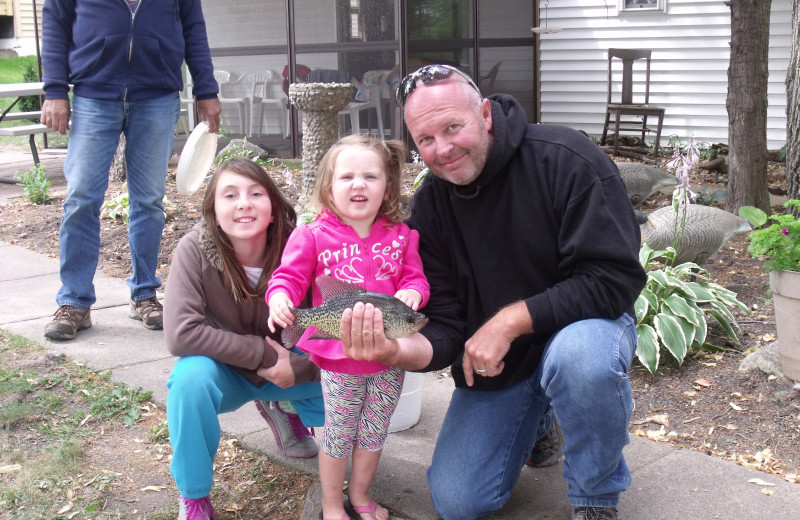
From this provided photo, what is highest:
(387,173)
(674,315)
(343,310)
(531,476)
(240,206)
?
(387,173)

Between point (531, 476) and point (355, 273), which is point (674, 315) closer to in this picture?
point (531, 476)

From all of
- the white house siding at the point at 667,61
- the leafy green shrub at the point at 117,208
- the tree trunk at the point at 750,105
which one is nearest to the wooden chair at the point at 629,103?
the white house siding at the point at 667,61

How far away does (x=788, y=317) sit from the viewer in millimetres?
3277

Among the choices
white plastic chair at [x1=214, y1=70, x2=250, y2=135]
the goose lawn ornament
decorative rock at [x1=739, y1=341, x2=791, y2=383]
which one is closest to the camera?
Result: decorative rock at [x1=739, y1=341, x2=791, y2=383]

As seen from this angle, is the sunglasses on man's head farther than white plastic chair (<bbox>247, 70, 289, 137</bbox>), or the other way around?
white plastic chair (<bbox>247, 70, 289, 137</bbox>)

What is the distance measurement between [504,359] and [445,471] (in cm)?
40

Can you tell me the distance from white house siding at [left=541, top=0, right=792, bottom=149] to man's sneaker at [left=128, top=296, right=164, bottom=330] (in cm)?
906

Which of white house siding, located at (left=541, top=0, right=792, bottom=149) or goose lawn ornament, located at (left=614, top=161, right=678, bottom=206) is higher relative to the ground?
white house siding, located at (left=541, top=0, right=792, bottom=149)

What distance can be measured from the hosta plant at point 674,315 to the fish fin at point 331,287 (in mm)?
1808

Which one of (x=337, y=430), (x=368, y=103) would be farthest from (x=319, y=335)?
(x=368, y=103)

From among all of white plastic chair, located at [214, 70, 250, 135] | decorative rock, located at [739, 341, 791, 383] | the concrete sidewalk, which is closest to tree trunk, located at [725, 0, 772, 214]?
decorative rock, located at [739, 341, 791, 383]

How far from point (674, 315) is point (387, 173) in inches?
75.5

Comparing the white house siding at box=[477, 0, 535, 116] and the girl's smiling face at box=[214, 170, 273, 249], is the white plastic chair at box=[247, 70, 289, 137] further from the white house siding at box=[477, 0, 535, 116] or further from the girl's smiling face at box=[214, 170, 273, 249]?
the girl's smiling face at box=[214, 170, 273, 249]

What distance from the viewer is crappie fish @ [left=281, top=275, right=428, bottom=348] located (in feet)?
7.34
